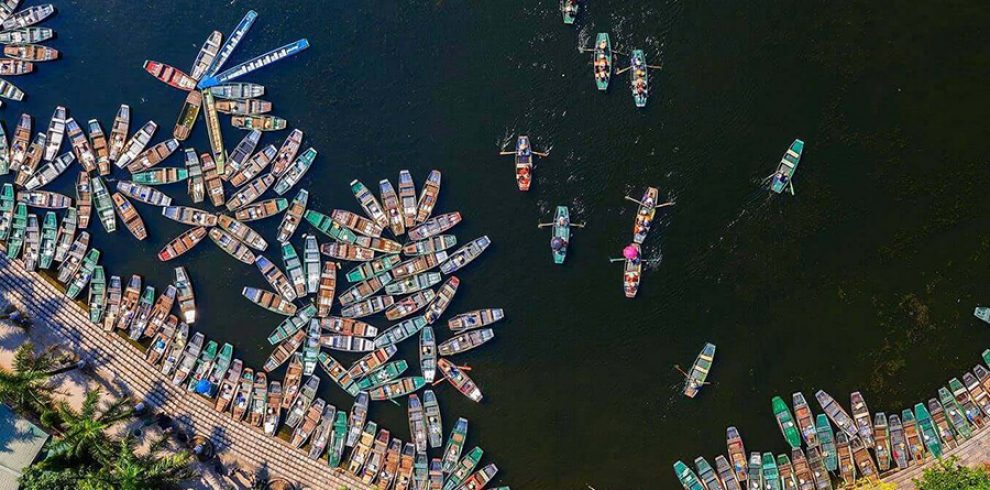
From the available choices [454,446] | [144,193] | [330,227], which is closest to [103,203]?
[144,193]

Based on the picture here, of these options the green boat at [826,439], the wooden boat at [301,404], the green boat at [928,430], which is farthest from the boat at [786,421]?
the wooden boat at [301,404]

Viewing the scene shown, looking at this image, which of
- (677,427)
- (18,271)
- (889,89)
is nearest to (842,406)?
(677,427)

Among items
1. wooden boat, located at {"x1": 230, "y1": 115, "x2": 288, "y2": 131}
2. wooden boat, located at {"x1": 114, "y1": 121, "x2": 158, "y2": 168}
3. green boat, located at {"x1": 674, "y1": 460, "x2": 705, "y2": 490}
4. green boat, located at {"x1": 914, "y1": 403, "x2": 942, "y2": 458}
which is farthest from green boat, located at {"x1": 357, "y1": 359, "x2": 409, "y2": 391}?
green boat, located at {"x1": 914, "y1": 403, "x2": 942, "y2": 458}

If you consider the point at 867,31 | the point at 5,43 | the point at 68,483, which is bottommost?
the point at 68,483

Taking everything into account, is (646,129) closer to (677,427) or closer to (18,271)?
(677,427)

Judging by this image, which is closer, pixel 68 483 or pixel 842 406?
pixel 68 483

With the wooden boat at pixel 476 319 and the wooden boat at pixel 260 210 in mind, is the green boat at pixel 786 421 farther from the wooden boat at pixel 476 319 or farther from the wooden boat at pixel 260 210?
the wooden boat at pixel 260 210

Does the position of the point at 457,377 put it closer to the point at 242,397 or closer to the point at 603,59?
the point at 242,397
